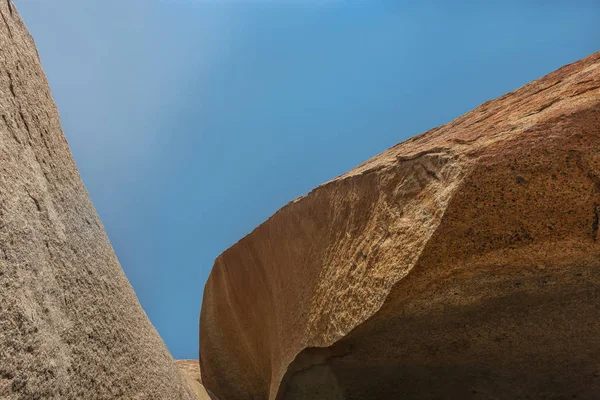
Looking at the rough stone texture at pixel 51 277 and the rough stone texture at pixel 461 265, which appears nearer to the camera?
the rough stone texture at pixel 51 277

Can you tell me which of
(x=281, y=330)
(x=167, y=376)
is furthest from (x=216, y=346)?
(x=167, y=376)

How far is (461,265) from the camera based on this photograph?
180cm

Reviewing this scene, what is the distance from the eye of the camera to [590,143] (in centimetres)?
152

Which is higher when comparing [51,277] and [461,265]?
[51,277]

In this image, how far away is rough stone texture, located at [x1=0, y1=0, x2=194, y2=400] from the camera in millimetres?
1071

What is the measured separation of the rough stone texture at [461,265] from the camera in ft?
5.35

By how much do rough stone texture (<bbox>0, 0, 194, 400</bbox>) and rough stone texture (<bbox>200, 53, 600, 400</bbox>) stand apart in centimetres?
95

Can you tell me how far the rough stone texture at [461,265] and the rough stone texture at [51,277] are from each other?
3.10 feet

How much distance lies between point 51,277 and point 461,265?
1503mm

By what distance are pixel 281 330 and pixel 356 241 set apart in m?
0.98

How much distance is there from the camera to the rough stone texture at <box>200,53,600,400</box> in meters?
1.63

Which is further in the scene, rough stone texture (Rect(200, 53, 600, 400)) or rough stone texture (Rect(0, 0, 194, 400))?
rough stone texture (Rect(200, 53, 600, 400))

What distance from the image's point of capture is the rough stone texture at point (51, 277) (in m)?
1.07

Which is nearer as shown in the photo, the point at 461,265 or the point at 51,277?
the point at 51,277
